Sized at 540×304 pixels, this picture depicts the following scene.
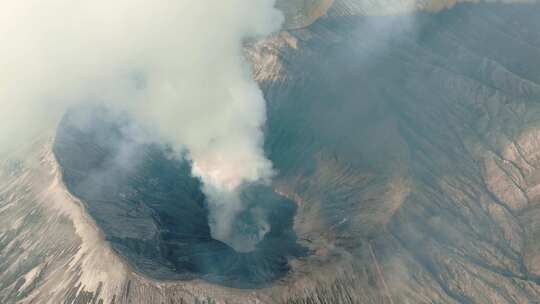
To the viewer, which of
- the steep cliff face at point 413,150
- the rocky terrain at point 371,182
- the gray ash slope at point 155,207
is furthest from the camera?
the steep cliff face at point 413,150

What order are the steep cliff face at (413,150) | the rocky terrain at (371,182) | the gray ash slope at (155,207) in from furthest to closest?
the steep cliff face at (413,150) → the gray ash slope at (155,207) → the rocky terrain at (371,182)

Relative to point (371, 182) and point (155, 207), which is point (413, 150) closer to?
point (371, 182)

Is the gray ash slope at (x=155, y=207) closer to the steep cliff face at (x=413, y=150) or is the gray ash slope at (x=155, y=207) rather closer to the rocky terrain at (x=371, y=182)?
the rocky terrain at (x=371, y=182)

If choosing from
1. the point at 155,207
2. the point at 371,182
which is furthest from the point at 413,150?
the point at 155,207

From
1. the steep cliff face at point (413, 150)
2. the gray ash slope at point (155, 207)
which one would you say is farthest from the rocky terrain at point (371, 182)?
the gray ash slope at point (155, 207)

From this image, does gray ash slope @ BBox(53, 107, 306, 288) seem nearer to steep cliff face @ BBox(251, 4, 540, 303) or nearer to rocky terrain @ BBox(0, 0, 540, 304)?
rocky terrain @ BBox(0, 0, 540, 304)

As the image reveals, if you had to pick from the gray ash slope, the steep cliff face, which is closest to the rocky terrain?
the steep cliff face

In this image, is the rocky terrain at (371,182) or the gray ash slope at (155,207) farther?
the gray ash slope at (155,207)

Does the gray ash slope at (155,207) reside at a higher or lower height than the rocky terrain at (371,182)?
lower
